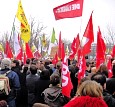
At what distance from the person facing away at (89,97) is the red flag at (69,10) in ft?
15.4

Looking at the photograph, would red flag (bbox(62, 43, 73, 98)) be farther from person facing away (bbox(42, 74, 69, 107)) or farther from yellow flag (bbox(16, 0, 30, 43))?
yellow flag (bbox(16, 0, 30, 43))

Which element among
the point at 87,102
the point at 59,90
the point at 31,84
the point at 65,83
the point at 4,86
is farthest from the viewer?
the point at 31,84

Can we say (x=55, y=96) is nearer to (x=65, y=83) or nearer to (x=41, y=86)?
(x=65, y=83)

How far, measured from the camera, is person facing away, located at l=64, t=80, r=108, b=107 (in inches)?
162

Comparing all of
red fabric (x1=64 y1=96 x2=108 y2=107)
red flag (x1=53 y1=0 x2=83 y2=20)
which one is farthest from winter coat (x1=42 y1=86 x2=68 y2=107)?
red flag (x1=53 y1=0 x2=83 y2=20)

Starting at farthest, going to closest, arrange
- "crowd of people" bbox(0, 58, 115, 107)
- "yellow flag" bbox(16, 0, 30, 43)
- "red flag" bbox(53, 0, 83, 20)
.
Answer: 1. "yellow flag" bbox(16, 0, 30, 43)
2. "red flag" bbox(53, 0, 83, 20)
3. "crowd of people" bbox(0, 58, 115, 107)

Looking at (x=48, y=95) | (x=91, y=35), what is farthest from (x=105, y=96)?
(x=91, y=35)

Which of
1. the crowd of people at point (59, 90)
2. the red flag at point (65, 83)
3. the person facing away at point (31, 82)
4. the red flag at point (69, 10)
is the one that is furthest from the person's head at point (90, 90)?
the red flag at point (69, 10)

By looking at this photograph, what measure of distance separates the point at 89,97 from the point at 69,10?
5023 millimetres

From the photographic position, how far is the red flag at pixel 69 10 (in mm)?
8852

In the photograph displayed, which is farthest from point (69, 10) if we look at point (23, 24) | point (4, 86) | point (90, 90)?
point (90, 90)

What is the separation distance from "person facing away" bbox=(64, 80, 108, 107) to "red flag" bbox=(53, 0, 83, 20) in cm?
469

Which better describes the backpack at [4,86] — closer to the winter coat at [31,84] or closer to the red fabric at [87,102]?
the winter coat at [31,84]

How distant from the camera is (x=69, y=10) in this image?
8.89 meters
